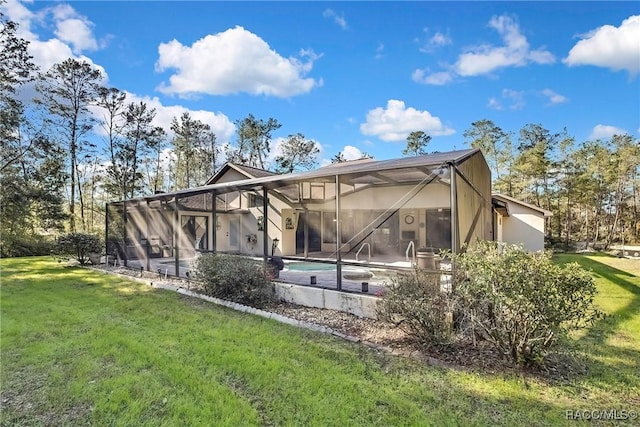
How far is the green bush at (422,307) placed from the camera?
15.0ft

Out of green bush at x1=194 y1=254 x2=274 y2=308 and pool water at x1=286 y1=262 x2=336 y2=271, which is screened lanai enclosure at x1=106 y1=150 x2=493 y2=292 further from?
green bush at x1=194 y1=254 x2=274 y2=308

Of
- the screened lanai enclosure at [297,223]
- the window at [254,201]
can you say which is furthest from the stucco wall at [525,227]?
the window at [254,201]

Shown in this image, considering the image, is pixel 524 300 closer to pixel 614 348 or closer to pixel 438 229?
pixel 614 348

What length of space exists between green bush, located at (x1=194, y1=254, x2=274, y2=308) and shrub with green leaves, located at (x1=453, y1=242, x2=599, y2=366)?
14.8 ft

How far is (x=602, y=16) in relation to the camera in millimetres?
9266

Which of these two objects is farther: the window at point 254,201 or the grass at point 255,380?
the window at point 254,201

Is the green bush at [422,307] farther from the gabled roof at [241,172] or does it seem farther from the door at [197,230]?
the gabled roof at [241,172]

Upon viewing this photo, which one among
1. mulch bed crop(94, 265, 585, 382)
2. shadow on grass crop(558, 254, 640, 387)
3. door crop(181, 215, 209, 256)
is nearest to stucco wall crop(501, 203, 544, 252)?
shadow on grass crop(558, 254, 640, 387)

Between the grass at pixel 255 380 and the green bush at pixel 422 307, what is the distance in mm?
547

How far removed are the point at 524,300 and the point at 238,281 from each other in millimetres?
5491

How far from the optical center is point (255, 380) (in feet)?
12.2

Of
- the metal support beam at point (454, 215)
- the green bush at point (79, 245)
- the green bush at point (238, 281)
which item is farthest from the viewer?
the green bush at point (79, 245)

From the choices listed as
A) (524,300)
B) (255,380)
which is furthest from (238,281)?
(524,300)

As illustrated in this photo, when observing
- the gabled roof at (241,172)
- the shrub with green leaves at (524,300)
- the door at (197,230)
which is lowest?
the shrub with green leaves at (524,300)
